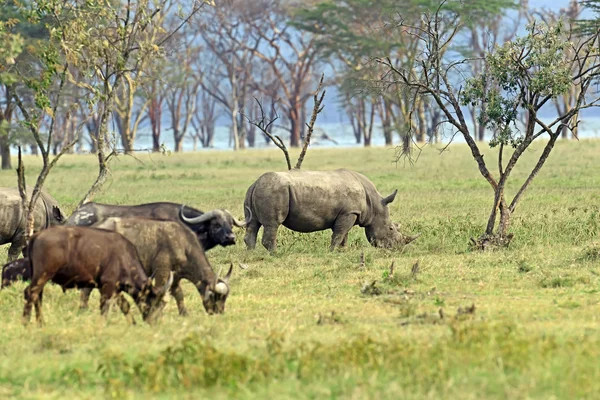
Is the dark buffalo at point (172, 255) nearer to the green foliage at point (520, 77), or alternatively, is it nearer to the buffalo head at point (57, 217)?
the buffalo head at point (57, 217)

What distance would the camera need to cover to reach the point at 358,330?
9.20 meters

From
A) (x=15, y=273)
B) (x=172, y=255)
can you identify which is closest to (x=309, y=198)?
(x=15, y=273)

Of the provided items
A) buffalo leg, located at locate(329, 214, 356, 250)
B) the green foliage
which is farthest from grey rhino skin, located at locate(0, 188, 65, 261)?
the green foliage

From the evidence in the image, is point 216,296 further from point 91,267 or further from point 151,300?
point 91,267

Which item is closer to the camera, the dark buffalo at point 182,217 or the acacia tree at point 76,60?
the dark buffalo at point 182,217

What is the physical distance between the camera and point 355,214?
16.4m

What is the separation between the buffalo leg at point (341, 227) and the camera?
642 inches

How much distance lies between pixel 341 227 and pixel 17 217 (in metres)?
5.04

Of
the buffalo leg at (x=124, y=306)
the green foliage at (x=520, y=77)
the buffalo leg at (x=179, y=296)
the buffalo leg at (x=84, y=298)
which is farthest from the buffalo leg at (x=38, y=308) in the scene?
the green foliage at (x=520, y=77)

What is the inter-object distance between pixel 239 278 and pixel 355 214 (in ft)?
12.1

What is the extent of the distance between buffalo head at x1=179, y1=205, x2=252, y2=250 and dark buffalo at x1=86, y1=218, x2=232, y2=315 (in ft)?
5.06

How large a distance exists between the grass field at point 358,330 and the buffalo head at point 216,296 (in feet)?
0.74

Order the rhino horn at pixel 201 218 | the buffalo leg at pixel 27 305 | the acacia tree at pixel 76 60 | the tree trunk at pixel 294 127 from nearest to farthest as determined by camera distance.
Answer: the buffalo leg at pixel 27 305 → the rhino horn at pixel 201 218 → the acacia tree at pixel 76 60 → the tree trunk at pixel 294 127

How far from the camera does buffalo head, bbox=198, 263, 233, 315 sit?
401 inches
